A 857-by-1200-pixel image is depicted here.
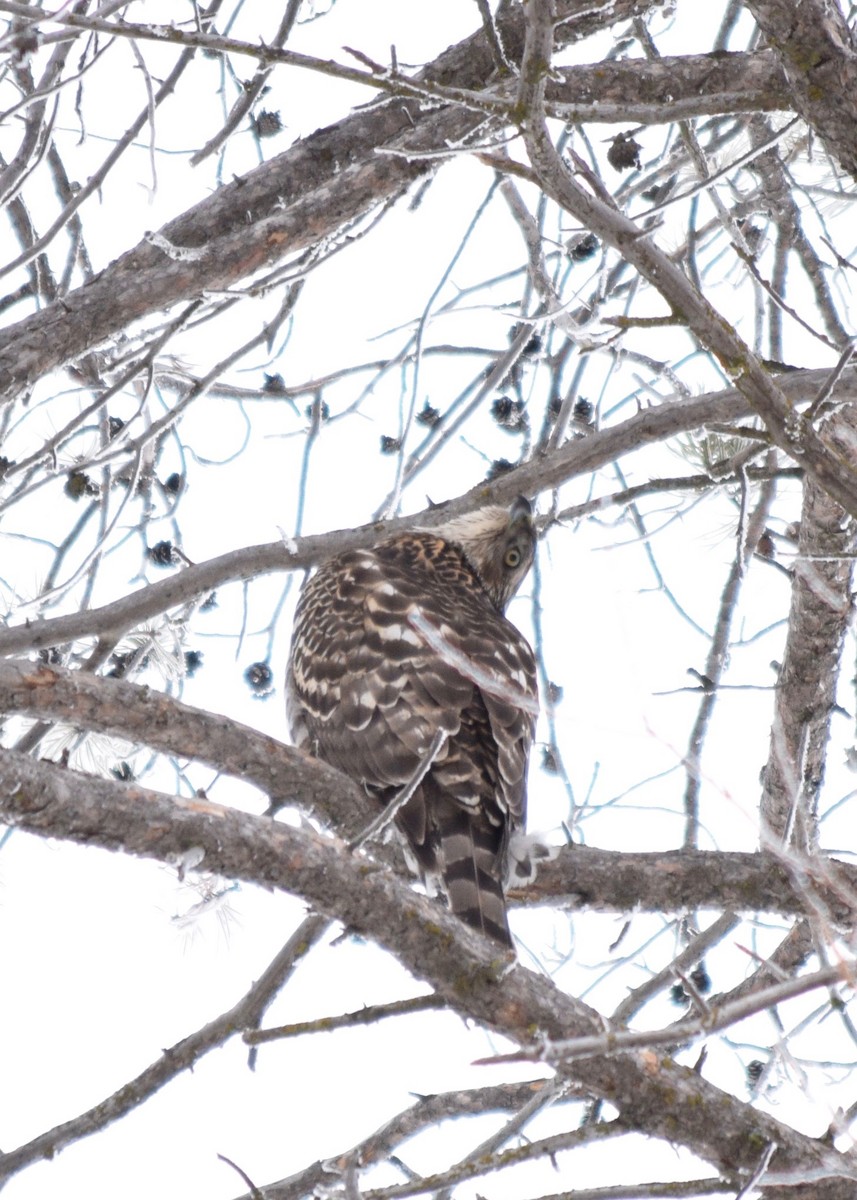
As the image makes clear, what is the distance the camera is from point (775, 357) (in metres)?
5.03

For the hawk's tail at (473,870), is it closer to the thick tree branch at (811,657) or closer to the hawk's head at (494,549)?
the thick tree branch at (811,657)

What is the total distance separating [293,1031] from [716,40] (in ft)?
11.6

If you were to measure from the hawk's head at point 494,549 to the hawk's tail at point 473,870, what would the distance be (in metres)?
1.85

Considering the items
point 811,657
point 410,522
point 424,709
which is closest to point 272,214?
point 410,522

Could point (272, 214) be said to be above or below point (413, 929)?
above

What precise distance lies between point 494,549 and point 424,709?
5.58ft

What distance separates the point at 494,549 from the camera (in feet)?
19.6

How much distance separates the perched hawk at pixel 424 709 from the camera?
411 centimetres

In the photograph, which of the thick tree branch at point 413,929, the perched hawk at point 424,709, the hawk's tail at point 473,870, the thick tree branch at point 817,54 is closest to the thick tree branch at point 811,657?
the perched hawk at point 424,709

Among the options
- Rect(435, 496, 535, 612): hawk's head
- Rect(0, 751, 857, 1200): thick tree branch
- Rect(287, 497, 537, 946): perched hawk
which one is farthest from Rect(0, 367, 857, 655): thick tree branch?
Rect(435, 496, 535, 612): hawk's head

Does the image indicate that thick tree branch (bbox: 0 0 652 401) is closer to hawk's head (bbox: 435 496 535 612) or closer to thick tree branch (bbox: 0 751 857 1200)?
thick tree branch (bbox: 0 751 857 1200)

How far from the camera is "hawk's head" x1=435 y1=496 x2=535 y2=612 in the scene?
591 centimetres

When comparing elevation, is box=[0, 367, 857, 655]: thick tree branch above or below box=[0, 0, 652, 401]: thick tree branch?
below

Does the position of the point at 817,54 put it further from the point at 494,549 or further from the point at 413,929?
the point at 494,549
